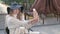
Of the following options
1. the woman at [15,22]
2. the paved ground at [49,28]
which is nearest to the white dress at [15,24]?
the woman at [15,22]

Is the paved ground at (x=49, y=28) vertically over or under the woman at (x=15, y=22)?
under

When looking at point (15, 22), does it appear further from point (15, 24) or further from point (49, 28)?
point (49, 28)

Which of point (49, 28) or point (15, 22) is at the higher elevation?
point (15, 22)

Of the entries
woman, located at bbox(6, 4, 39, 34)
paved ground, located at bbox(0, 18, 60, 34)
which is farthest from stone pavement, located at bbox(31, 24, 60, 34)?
woman, located at bbox(6, 4, 39, 34)

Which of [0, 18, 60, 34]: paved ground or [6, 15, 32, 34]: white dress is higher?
[6, 15, 32, 34]: white dress

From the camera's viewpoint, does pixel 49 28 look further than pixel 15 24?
Yes

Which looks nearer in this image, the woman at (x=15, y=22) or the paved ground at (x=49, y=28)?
the woman at (x=15, y=22)

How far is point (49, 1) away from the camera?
4035 mm

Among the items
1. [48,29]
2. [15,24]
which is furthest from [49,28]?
[15,24]

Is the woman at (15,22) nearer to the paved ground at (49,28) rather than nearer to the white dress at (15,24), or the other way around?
the white dress at (15,24)

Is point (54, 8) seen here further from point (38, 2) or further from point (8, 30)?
point (8, 30)

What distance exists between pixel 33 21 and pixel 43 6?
224 centimetres

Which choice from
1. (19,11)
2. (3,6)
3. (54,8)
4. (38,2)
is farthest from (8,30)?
(54,8)

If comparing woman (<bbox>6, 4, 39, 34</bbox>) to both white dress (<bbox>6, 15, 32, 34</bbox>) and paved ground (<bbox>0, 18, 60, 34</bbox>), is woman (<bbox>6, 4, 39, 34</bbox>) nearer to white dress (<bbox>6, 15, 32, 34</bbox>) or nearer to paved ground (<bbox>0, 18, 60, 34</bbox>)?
white dress (<bbox>6, 15, 32, 34</bbox>)
